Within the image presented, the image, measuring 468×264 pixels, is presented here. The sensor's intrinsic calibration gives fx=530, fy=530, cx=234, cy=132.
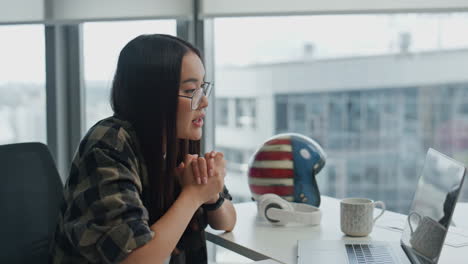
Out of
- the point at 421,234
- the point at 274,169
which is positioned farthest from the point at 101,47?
the point at 421,234

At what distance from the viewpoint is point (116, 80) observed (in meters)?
1.23

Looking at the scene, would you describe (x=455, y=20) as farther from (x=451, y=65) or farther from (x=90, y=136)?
(x=90, y=136)

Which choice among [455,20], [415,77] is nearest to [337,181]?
[415,77]

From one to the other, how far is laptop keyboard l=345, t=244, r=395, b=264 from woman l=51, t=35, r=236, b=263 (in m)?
0.36

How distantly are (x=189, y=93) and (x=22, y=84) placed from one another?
1.75 meters

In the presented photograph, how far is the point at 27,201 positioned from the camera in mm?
1363

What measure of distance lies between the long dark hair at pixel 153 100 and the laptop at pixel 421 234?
0.37m

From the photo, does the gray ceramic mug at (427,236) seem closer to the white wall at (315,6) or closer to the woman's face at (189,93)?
the woman's face at (189,93)

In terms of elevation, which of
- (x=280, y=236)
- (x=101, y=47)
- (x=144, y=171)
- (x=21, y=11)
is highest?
(x=21, y=11)

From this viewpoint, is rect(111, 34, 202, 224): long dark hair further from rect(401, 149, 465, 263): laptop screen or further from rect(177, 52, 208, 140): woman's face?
rect(401, 149, 465, 263): laptop screen

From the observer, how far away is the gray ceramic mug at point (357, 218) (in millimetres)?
1435

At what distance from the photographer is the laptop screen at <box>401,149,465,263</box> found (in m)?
1.03

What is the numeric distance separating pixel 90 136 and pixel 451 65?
2.55 meters

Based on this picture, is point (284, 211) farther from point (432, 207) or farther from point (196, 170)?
point (432, 207)
